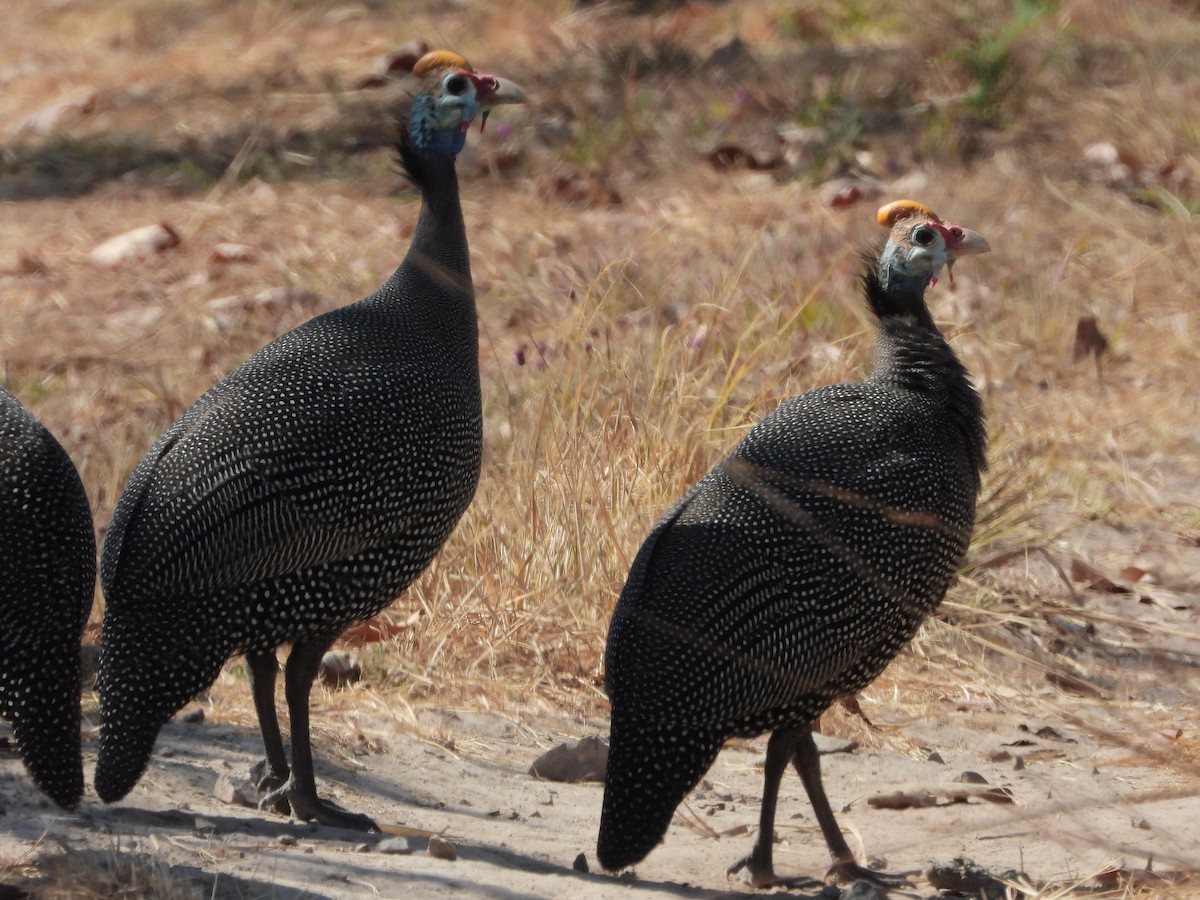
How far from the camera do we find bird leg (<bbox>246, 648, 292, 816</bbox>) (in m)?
3.80

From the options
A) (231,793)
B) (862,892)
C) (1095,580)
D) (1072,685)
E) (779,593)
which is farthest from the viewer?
(1095,580)

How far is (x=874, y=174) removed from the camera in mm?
8680

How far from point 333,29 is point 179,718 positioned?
7813 millimetres

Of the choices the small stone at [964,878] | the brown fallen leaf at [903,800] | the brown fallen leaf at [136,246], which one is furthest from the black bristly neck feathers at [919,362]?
the brown fallen leaf at [136,246]

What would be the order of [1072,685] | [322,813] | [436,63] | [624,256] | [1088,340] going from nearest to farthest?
[322,813]
[436,63]
[1072,685]
[624,256]
[1088,340]

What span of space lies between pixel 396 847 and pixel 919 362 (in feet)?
5.05

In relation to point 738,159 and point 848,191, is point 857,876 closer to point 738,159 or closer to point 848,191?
point 848,191

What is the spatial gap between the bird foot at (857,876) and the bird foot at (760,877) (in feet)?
0.16

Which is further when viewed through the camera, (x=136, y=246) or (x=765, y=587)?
(x=136, y=246)

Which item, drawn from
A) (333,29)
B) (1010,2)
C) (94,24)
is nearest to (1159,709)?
(1010,2)

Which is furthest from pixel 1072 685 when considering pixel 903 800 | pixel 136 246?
pixel 136 246

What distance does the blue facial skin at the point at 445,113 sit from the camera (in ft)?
14.5

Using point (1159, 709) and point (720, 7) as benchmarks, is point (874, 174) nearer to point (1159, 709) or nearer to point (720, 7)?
point (720, 7)

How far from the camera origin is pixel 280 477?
3641 millimetres
